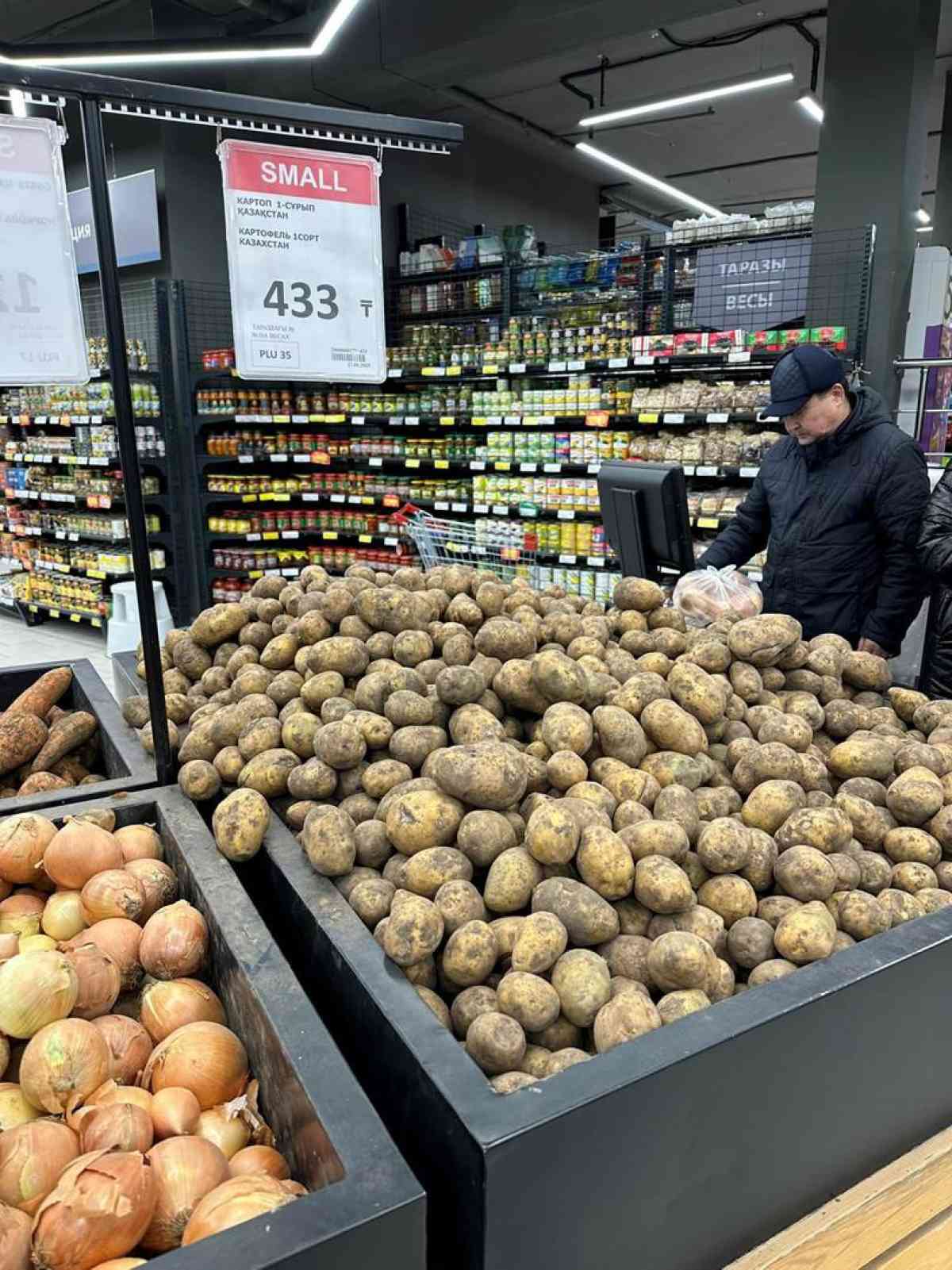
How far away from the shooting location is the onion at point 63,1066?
3.21 feet

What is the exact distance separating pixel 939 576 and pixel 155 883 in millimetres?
2413

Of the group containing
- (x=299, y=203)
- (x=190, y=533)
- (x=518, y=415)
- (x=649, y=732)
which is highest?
(x=299, y=203)

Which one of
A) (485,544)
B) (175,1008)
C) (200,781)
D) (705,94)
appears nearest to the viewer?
(175,1008)

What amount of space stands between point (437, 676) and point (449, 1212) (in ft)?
2.76

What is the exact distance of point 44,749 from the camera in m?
1.93

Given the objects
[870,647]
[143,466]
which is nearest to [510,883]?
[870,647]

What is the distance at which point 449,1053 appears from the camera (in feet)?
2.93

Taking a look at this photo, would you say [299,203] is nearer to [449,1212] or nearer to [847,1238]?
[449,1212]

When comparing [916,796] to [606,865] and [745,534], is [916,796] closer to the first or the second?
[606,865]

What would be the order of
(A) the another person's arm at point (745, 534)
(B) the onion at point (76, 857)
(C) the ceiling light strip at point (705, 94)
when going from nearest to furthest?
1. (B) the onion at point (76, 857)
2. (A) the another person's arm at point (745, 534)
3. (C) the ceiling light strip at point (705, 94)

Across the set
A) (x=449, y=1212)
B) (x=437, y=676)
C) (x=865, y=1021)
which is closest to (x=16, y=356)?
(x=437, y=676)

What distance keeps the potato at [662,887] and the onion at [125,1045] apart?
653 mm

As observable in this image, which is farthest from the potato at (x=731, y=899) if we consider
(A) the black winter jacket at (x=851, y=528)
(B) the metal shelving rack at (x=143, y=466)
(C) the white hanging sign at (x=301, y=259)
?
(B) the metal shelving rack at (x=143, y=466)

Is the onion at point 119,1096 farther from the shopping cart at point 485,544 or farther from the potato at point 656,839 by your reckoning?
the shopping cart at point 485,544
